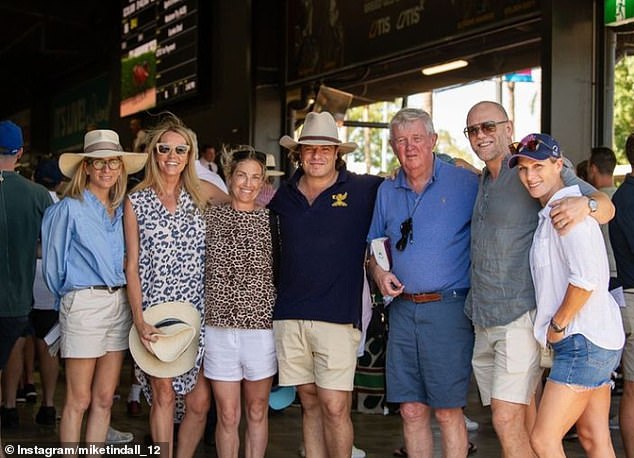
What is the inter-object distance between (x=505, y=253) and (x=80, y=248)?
6.83 ft

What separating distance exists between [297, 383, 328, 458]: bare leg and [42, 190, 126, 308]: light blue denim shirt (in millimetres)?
1079

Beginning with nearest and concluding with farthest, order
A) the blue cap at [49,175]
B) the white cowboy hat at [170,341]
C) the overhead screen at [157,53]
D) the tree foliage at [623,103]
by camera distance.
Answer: the white cowboy hat at [170,341] → the blue cap at [49,175] → the tree foliage at [623,103] → the overhead screen at [157,53]

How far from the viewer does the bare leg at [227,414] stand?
16.2ft

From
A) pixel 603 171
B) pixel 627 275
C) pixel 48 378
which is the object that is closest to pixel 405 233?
pixel 627 275

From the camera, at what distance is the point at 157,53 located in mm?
12250

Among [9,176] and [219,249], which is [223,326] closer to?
[219,249]

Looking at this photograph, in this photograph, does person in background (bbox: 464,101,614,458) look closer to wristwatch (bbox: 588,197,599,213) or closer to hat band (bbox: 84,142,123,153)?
wristwatch (bbox: 588,197,599,213)

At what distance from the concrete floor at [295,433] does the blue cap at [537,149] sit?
2.58 meters

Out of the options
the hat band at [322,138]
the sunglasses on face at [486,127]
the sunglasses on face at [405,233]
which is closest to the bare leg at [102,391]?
the hat band at [322,138]

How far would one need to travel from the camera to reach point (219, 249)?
4.95 meters

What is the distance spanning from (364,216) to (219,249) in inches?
28.7

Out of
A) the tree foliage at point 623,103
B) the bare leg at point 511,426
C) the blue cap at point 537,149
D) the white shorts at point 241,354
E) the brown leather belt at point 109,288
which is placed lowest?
the bare leg at point 511,426

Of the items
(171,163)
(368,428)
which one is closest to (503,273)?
(171,163)

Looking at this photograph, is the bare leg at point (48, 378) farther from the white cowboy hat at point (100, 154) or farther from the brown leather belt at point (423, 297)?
the brown leather belt at point (423, 297)
